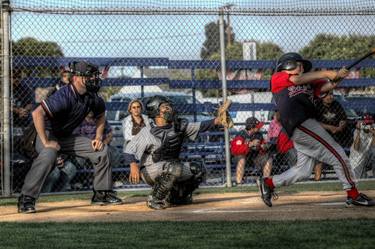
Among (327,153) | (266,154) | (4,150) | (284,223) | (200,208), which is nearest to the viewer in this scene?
(284,223)

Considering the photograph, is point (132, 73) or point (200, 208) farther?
point (132, 73)

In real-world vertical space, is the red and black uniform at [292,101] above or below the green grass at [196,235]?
above

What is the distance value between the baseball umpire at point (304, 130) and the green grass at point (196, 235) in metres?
1.38

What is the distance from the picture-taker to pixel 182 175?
899 cm

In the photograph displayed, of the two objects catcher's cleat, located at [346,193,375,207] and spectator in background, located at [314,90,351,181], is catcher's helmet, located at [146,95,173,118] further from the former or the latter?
spectator in background, located at [314,90,351,181]

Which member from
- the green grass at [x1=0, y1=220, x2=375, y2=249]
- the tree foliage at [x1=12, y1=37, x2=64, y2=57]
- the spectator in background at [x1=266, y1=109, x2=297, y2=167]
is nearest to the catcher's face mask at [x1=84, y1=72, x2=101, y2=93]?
the green grass at [x1=0, y1=220, x2=375, y2=249]

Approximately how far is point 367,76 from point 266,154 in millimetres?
→ 3643

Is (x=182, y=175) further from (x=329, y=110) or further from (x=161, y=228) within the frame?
(x=329, y=110)

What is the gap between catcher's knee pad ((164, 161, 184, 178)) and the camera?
29.1 ft

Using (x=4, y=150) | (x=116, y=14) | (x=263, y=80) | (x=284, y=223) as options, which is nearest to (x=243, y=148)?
(x=263, y=80)

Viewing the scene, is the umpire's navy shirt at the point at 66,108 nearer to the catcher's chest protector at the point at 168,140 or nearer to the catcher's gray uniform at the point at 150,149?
the catcher's gray uniform at the point at 150,149

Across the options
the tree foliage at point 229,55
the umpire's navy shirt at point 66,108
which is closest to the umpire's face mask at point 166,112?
the umpire's navy shirt at point 66,108

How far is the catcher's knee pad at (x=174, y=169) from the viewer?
8883 millimetres

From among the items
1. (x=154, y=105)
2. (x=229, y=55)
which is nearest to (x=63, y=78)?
(x=154, y=105)
